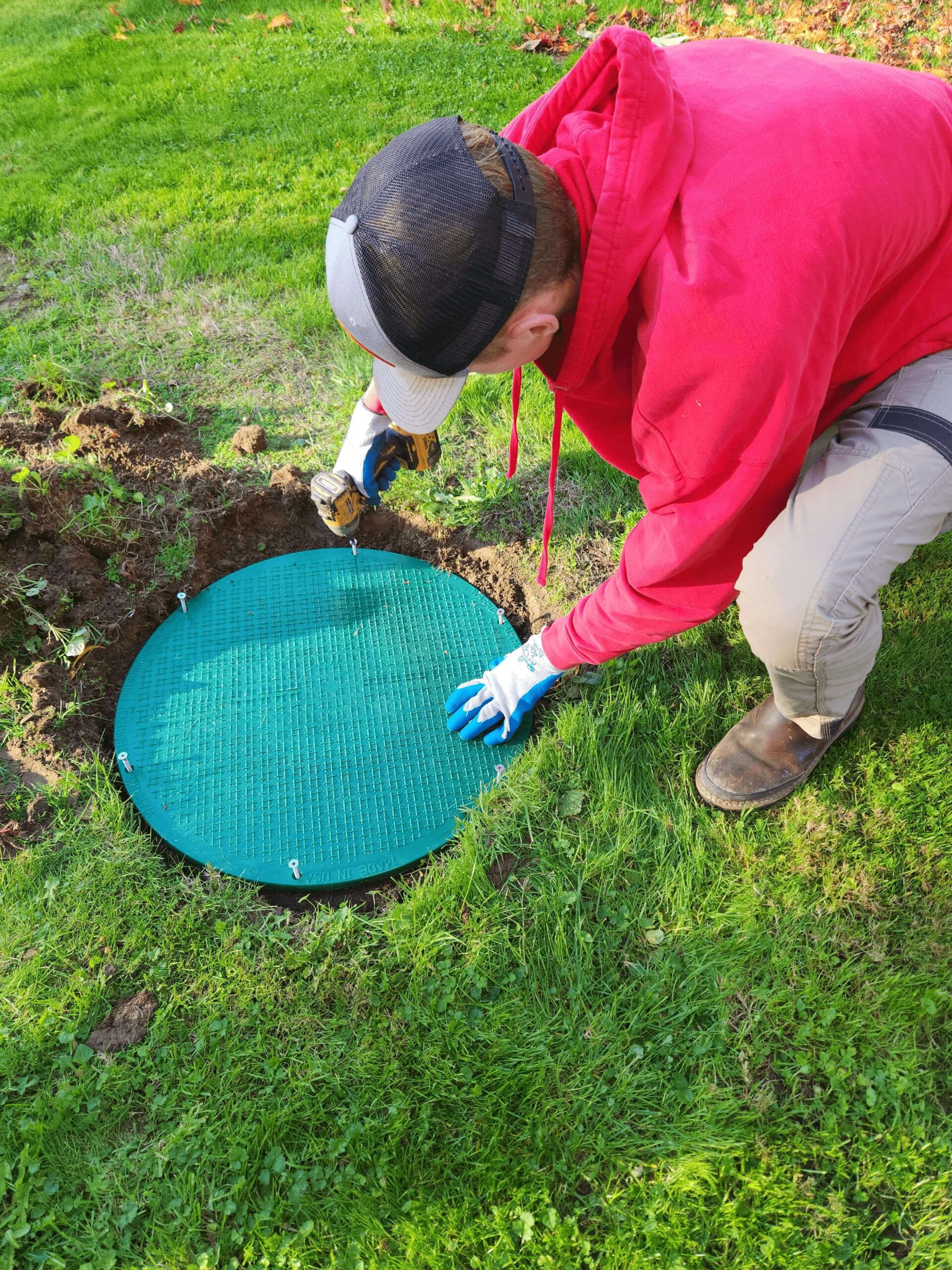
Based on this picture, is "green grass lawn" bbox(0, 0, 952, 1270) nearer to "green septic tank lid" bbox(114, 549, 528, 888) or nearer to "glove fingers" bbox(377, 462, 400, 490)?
"green septic tank lid" bbox(114, 549, 528, 888)

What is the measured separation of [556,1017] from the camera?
168 cm

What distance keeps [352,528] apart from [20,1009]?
1504 mm

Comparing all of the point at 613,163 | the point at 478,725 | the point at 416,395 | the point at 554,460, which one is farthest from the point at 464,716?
the point at 613,163

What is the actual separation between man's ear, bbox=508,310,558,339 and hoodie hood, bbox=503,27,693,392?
0.04 m

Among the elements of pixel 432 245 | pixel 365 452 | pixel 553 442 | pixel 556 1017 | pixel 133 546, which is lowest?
pixel 556 1017

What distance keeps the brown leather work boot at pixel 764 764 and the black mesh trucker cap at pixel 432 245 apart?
1.19 metres

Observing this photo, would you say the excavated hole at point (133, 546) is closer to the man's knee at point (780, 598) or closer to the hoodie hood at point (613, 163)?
the man's knee at point (780, 598)

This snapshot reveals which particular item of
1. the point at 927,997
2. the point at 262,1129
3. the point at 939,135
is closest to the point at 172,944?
the point at 262,1129

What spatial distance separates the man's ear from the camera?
135 cm

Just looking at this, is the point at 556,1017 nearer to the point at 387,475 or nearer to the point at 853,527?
the point at 853,527

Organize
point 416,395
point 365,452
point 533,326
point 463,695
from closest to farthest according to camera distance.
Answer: point 533,326 < point 416,395 < point 463,695 < point 365,452

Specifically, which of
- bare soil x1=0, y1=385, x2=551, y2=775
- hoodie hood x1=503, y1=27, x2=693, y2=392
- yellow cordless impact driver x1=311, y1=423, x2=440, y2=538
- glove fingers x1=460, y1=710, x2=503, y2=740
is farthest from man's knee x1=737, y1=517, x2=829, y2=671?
yellow cordless impact driver x1=311, y1=423, x2=440, y2=538

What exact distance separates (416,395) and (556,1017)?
1.29 metres

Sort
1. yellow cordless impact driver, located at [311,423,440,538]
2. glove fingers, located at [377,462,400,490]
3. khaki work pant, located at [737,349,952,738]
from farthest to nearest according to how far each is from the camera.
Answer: glove fingers, located at [377,462,400,490] → yellow cordless impact driver, located at [311,423,440,538] → khaki work pant, located at [737,349,952,738]
